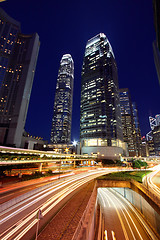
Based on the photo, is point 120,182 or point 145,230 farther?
point 120,182

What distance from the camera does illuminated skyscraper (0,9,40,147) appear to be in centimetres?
7869

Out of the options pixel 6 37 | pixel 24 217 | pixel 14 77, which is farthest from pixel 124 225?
pixel 6 37

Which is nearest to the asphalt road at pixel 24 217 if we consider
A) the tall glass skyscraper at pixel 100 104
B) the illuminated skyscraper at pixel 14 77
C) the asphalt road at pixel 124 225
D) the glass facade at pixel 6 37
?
the asphalt road at pixel 124 225

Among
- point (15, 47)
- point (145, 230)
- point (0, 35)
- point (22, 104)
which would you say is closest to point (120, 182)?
point (145, 230)

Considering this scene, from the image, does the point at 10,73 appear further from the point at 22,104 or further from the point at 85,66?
the point at 85,66

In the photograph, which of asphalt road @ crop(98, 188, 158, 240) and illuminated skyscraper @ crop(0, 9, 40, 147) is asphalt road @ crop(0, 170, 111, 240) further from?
illuminated skyscraper @ crop(0, 9, 40, 147)

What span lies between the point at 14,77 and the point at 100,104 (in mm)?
88448

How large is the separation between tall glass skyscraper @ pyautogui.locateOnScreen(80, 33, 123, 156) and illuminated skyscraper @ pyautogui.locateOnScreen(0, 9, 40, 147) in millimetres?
59706

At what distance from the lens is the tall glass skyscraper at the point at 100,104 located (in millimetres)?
104438

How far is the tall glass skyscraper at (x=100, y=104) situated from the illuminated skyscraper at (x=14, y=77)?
196 ft

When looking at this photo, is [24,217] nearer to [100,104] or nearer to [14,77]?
[100,104]

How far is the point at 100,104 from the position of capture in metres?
113

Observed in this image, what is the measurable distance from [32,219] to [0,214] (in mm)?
3340

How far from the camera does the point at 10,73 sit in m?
102
